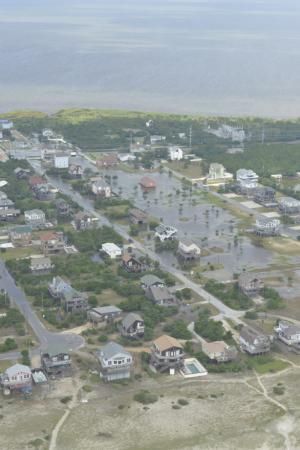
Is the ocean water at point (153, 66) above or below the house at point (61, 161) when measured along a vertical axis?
above

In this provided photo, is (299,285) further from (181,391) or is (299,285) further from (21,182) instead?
(21,182)

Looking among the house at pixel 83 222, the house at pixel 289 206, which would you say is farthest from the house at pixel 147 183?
the house at pixel 289 206

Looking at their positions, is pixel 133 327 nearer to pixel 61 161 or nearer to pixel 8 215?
pixel 8 215

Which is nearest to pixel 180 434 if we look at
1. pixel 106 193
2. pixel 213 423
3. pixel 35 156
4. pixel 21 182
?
pixel 213 423

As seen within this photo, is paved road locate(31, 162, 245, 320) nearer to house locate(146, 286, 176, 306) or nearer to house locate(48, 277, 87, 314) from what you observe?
house locate(146, 286, 176, 306)

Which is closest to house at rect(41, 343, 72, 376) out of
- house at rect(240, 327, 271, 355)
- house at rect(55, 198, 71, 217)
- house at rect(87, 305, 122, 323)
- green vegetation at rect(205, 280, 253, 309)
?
house at rect(87, 305, 122, 323)

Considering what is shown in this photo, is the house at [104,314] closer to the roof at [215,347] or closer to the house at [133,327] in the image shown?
the house at [133,327]
